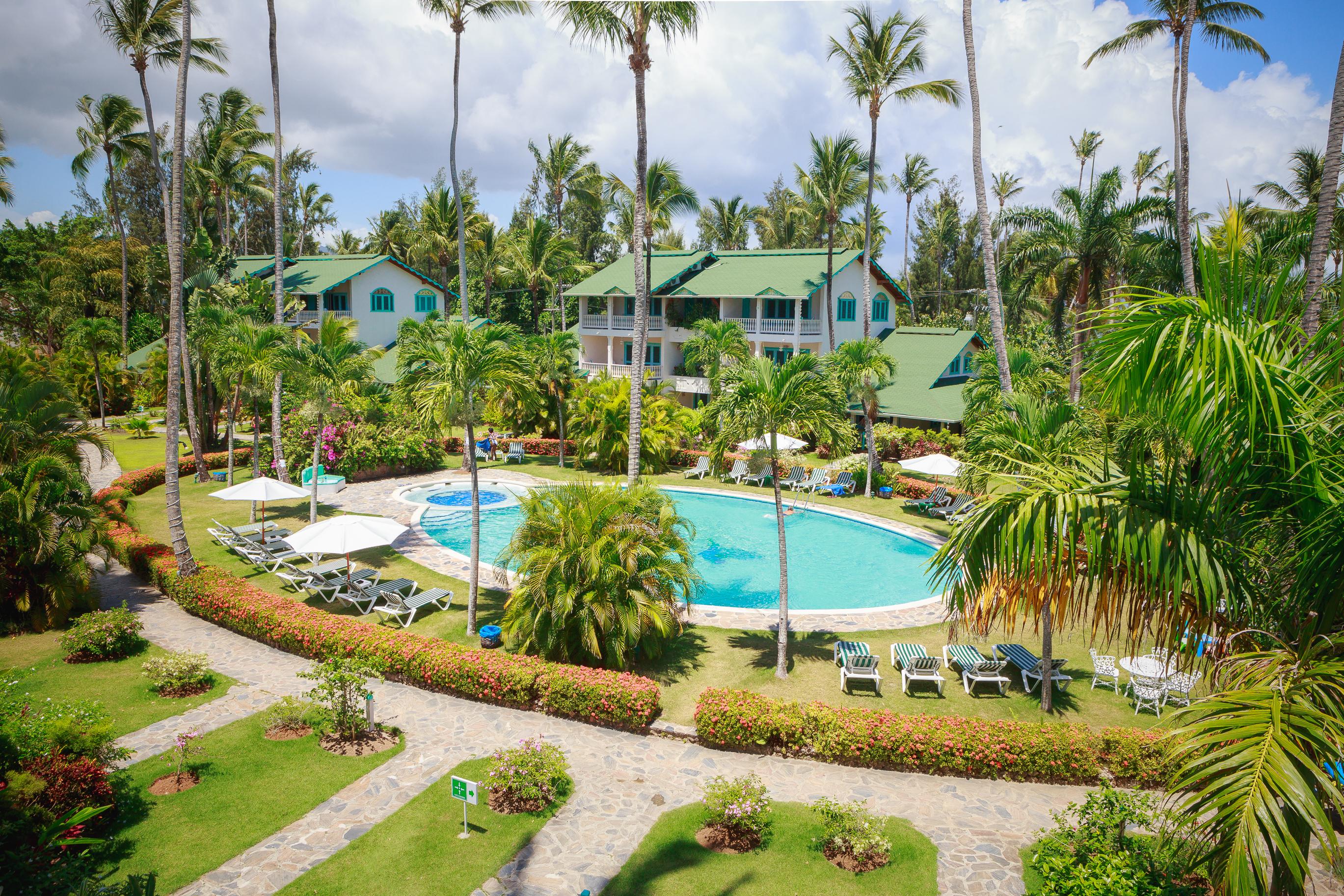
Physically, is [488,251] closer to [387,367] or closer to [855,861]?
[387,367]

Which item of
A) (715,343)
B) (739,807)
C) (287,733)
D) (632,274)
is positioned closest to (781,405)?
(739,807)

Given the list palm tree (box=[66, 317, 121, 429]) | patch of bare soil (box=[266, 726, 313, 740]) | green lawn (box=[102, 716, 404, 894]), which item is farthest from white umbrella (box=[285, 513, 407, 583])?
palm tree (box=[66, 317, 121, 429])

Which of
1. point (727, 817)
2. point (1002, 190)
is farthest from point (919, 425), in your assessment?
point (1002, 190)

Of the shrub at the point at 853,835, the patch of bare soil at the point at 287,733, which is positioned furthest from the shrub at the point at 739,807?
the patch of bare soil at the point at 287,733

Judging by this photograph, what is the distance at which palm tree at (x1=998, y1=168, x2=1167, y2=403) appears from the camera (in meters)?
27.5

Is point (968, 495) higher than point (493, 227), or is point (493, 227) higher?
point (493, 227)

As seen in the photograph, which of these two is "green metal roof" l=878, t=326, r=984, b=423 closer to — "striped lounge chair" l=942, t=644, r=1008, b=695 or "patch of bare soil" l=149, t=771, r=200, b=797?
"striped lounge chair" l=942, t=644, r=1008, b=695

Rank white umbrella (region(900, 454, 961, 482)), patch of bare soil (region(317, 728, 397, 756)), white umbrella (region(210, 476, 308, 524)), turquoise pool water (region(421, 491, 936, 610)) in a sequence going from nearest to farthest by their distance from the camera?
patch of bare soil (region(317, 728, 397, 756)) < white umbrella (region(210, 476, 308, 524)) < turquoise pool water (region(421, 491, 936, 610)) < white umbrella (region(900, 454, 961, 482))

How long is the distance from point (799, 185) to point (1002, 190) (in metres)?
33.1

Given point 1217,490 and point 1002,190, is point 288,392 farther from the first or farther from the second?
point 1002,190

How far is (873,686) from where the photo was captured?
13.6 m

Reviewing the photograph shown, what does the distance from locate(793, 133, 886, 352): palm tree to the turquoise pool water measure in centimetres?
1157

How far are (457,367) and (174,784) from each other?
782 cm

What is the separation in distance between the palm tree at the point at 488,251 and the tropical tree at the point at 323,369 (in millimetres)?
31576
